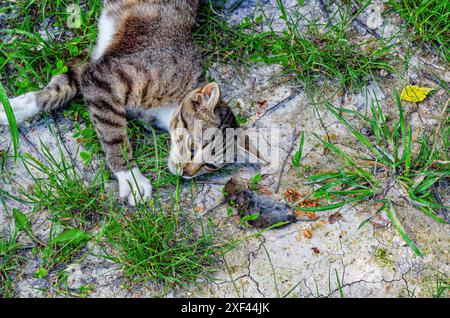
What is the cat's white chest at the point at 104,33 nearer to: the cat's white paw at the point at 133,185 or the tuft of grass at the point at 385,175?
the cat's white paw at the point at 133,185

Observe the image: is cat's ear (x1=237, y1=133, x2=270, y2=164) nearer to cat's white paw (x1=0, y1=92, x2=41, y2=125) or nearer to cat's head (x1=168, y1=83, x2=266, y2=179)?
cat's head (x1=168, y1=83, x2=266, y2=179)

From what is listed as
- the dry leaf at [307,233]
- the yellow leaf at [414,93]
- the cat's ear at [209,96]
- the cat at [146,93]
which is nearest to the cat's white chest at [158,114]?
the cat at [146,93]

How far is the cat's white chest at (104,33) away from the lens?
3.65 m

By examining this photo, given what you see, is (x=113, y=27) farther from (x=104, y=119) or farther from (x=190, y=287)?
(x=190, y=287)

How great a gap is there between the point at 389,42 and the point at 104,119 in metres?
2.22

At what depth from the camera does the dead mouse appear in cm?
326

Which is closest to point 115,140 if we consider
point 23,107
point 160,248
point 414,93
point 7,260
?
point 23,107

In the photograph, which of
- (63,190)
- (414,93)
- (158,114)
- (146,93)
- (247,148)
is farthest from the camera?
(414,93)

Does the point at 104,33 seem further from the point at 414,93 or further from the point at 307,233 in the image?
the point at 414,93

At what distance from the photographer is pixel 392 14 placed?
404 centimetres

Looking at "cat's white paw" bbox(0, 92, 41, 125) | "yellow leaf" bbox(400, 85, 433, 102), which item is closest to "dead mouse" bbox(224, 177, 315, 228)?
"yellow leaf" bbox(400, 85, 433, 102)

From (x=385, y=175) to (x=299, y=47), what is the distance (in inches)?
45.5

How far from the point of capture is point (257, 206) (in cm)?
331

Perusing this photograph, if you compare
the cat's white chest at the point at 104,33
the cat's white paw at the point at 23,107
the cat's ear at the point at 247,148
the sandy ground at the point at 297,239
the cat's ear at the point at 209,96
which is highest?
the cat's white chest at the point at 104,33
